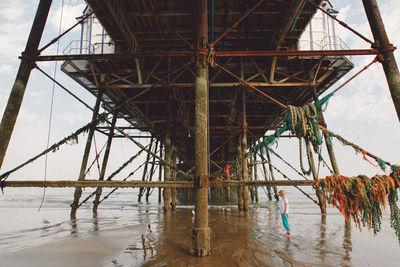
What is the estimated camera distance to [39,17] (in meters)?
5.57

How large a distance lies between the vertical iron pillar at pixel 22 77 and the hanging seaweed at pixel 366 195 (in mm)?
6722

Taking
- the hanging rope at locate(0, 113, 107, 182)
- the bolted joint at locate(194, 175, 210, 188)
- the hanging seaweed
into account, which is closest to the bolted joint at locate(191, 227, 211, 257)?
the bolted joint at locate(194, 175, 210, 188)

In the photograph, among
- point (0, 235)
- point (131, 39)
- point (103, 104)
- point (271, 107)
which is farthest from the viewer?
point (271, 107)

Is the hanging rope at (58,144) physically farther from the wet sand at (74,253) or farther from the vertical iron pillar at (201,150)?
the vertical iron pillar at (201,150)

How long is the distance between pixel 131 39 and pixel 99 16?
1.37 meters

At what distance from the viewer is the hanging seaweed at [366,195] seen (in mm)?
3799

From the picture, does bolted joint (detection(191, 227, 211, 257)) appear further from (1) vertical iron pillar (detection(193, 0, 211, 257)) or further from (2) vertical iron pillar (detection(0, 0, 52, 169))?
(2) vertical iron pillar (detection(0, 0, 52, 169))

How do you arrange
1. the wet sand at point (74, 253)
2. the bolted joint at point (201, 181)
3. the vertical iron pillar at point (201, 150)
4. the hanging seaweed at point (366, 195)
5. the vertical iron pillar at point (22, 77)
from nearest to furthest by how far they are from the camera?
1. the hanging seaweed at point (366, 195)
2. the wet sand at point (74, 253)
3. the vertical iron pillar at point (201, 150)
4. the bolted joint at point (201, 181)
5. the vertical iron pillar at point (22, 77)

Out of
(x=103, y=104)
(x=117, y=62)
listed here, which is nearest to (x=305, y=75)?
(x=117, y=62)

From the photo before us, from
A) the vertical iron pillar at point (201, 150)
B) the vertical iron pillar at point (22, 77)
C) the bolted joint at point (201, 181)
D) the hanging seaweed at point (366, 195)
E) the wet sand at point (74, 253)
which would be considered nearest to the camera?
the hanging seaweed at point (366, 195)

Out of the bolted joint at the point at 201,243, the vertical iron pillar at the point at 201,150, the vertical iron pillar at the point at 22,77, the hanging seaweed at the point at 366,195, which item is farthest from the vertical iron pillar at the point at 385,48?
the vertical iron pillar at the point at 22,77

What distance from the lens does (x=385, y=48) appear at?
4.76 metres

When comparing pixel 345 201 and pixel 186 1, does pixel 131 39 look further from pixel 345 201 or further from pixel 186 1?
pixel 345 201

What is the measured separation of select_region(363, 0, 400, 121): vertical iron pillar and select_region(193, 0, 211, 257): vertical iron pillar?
376cm
